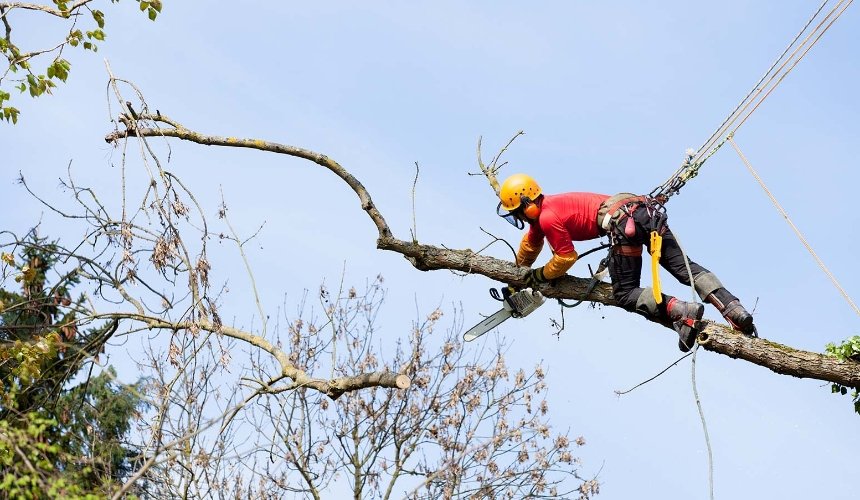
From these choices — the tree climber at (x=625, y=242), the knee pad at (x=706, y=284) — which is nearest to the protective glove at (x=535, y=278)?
the tree climber at (x=625, y=242)

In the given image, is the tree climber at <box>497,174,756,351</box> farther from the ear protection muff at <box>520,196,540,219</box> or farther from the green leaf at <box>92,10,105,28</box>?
the green leaf at <box>92,10,105,28</box>

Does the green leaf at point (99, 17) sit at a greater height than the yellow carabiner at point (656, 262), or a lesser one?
greater

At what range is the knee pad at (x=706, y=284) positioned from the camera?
671 centimetres

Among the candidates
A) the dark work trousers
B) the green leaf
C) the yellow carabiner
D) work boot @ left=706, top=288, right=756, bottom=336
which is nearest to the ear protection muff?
the dark work trousers

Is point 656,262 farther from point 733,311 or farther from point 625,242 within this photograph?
point 733,311

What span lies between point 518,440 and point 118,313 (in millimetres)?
5818

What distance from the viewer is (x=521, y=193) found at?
7078 mm

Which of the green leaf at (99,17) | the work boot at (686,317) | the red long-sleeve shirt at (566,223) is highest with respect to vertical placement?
the green leaf at (99,17)

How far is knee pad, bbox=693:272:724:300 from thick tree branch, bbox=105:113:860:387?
0.25 meters

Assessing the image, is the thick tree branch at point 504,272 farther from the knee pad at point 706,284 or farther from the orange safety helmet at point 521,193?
the orange safety helmet at point 521,193

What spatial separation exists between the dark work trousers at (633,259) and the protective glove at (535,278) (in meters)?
0.52

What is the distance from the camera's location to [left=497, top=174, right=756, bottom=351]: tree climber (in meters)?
6.66

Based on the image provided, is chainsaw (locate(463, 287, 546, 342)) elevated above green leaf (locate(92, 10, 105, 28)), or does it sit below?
below

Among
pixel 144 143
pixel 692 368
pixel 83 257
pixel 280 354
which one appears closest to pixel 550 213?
pixel 692 368
